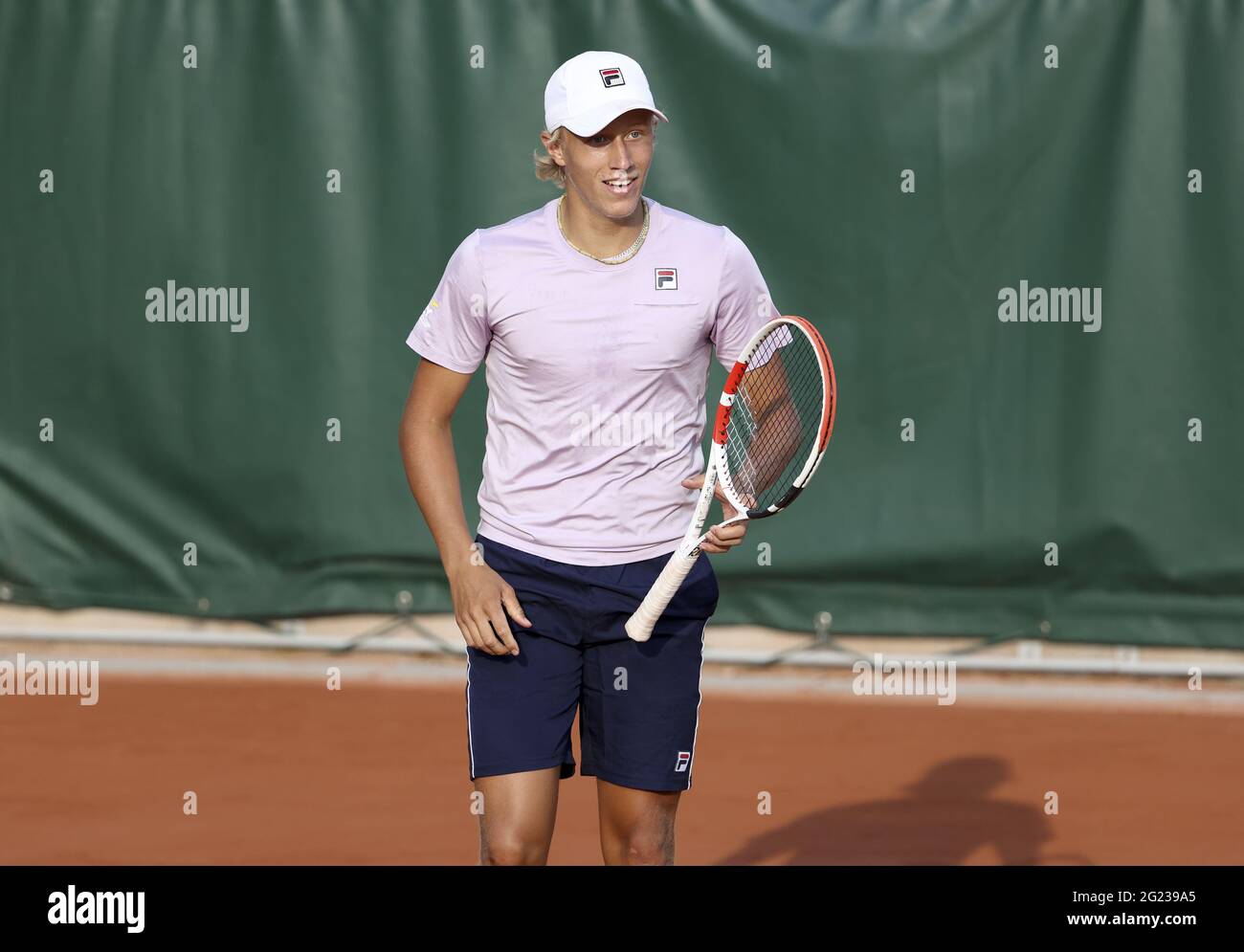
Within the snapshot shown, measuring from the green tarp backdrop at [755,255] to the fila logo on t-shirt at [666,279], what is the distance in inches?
139

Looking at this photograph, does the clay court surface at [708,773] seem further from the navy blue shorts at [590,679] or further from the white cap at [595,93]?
the white cap at [595,93]

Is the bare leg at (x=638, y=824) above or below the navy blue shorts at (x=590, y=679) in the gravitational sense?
below

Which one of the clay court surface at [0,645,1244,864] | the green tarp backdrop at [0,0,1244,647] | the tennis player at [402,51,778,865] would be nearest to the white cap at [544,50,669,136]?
the tennis player at [402,51,778,865]

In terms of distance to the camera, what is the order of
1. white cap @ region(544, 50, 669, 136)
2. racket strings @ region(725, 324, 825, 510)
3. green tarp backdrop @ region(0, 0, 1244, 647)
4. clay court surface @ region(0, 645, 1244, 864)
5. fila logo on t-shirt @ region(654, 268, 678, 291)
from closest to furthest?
white cap @ region(544, 50, 669, 136)
fila logo on t-shirt @ region(654, 268, 678, 291)
racket strings @ region(725, 324, 825, 510)
clay court surface @ region(0, 645, 1244, 864)
green tarp backdrop @ region(0, 0, 1244, 647)

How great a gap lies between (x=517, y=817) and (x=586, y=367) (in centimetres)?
86

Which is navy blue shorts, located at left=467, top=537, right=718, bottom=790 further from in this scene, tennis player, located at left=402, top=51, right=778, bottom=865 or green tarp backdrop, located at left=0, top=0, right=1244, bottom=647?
green tarp backdrop, located at left=0, top=0, right=1244, bottom=647

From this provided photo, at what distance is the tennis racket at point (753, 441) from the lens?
11.0 feet

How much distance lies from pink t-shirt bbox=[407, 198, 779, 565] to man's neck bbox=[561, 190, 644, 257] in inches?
1.2

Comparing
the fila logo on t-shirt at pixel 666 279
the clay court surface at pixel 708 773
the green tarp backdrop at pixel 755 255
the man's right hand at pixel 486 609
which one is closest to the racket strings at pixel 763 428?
the fila logo on t-shirt at pixel 666 279

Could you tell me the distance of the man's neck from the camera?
3.44 metres

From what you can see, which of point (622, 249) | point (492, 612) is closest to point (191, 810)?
point (492, 612)

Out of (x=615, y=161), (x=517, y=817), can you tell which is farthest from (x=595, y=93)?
(x=517, y=817)

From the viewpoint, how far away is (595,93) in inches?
130

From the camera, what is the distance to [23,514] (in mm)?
7312
